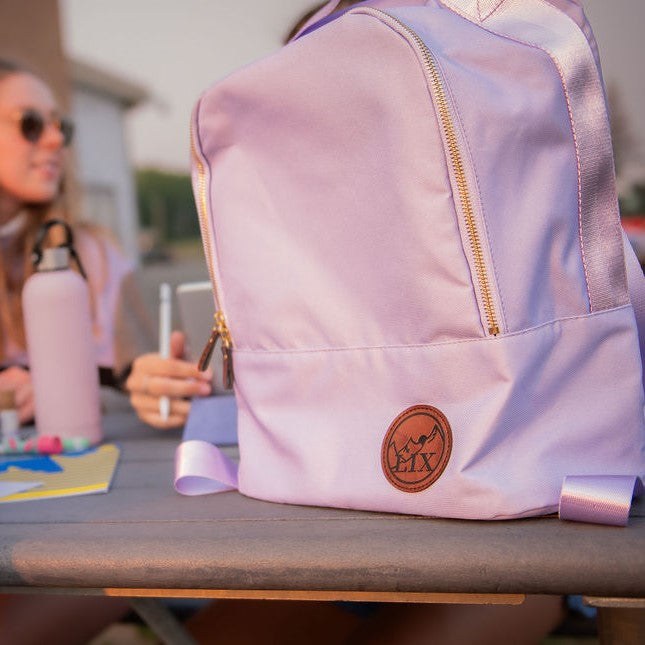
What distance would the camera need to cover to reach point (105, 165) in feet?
11.7

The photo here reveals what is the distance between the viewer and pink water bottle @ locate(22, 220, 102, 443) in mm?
840

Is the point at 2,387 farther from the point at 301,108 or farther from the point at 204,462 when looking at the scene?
the point at 301,108

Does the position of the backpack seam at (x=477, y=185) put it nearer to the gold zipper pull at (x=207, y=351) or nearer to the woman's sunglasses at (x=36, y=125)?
the gold zipper pull at (x=207, y=351)

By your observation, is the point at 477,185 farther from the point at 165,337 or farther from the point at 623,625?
the point at 165,337

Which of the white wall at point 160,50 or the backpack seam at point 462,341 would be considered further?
the white wall at point 160,50

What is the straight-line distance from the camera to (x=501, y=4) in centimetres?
61

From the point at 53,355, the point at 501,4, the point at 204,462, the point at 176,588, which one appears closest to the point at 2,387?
the point at 53,355

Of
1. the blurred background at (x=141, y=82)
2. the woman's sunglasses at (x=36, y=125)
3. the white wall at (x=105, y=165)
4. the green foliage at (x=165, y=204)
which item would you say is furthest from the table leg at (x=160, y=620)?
the white wall at (x=105, y=165)

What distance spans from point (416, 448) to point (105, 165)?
3292 millimetres

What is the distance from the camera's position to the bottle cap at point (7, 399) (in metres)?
1.00

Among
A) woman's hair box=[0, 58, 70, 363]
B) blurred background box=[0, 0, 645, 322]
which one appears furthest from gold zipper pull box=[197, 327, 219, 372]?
blurred background box=[0, 0, 645, 322]

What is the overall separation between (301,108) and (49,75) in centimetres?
302

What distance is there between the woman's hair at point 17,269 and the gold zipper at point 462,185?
1.17 meters

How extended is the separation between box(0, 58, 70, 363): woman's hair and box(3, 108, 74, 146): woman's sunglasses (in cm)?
12
